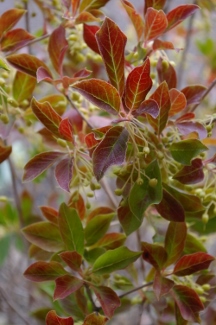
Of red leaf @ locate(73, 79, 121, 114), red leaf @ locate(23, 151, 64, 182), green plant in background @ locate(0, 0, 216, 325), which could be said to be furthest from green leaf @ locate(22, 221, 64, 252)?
red leaf @ locate(73, 79, 121, 114)

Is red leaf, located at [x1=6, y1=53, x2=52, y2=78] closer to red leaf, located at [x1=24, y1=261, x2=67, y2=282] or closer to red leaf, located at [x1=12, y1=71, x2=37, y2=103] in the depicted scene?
red leaf, located at [x1=12, y1=71, x2=37, y2=103]

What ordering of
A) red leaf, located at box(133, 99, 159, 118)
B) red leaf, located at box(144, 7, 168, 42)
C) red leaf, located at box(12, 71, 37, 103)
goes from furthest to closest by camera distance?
red leaf, located at box(12, 71, 37, 103) → red leaf, located at box(144, 7, 168, 42) → red leaf, located at box(133, 99, 159, 118)

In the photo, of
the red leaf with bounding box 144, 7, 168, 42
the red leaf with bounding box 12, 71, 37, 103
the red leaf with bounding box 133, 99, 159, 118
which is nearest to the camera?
the red leaf with bounding box 133, 99, 159, 118

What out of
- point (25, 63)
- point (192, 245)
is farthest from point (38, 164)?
point (192, 245)

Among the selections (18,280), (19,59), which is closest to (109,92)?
(19,59)

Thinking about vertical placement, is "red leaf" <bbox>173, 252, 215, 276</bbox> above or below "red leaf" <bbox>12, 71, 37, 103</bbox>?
below
